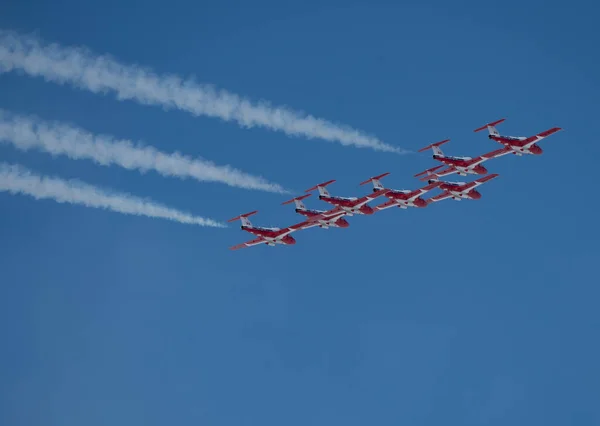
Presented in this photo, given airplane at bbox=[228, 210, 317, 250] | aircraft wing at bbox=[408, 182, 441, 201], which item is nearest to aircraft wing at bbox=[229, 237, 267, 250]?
airplane at bbox=[228, 210, 317, 250]

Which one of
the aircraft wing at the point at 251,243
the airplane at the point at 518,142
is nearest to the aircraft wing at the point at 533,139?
the airplane at the point at 518,142

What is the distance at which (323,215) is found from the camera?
18050 centimetres

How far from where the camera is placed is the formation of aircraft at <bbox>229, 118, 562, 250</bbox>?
582 ft

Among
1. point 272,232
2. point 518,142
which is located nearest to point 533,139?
point 518,142

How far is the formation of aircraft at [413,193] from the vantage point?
6988 inches

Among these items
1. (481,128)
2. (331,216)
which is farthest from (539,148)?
(331,216)

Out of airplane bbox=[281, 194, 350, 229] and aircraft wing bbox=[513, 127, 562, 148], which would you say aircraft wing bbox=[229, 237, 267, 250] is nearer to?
airplane bbox=[281, 194, 350, 229]

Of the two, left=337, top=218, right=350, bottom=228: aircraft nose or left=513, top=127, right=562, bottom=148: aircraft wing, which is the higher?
left=513, top=127, right=562, bottom=148: aircraft wing

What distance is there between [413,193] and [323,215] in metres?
7.32

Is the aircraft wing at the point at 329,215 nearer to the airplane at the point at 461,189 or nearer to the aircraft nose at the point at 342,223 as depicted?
the aircraft nose at the point at 342,223

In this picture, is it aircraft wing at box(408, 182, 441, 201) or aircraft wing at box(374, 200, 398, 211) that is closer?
aircraft wing at box(408, 182, 441, 201)

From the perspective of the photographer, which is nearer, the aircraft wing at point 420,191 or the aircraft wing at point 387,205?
the aircraft wing at point 420,191

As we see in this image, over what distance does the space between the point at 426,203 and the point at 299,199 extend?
32.6 ft

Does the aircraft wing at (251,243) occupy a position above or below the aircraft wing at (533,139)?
below
